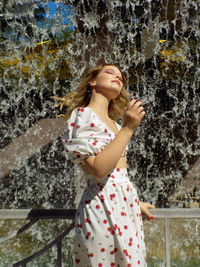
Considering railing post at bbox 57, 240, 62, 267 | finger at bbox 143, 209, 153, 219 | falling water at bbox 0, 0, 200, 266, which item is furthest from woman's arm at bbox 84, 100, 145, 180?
falling water at bbox 0, 0, 200, 266

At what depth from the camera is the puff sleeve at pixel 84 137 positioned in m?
1.57

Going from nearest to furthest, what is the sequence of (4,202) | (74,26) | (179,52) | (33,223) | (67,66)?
(33,223), (74,26), (67,66), (179,52), (4,202)

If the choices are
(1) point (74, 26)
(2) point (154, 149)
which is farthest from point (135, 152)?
(1) point (74, 26)

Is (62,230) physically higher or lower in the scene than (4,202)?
higher

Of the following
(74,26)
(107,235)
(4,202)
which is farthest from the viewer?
(4,202)

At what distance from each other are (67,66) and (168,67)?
170cm

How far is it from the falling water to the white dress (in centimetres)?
357

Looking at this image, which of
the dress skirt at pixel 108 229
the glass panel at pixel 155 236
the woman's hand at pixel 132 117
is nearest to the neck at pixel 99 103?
the woman's hand at pixel 132 117

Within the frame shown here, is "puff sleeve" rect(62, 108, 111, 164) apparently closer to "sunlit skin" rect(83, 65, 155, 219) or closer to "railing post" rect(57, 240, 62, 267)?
"sunlit skin" rect(83, 65, 155, 219)

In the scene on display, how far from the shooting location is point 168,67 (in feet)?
20.7

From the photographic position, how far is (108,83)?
74.0 inches

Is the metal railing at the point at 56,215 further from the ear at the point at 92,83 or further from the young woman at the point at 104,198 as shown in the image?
the ear at the point at 92,83

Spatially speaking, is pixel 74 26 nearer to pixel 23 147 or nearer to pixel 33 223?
pixel 23 147

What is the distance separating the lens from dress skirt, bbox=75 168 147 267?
1521mm
